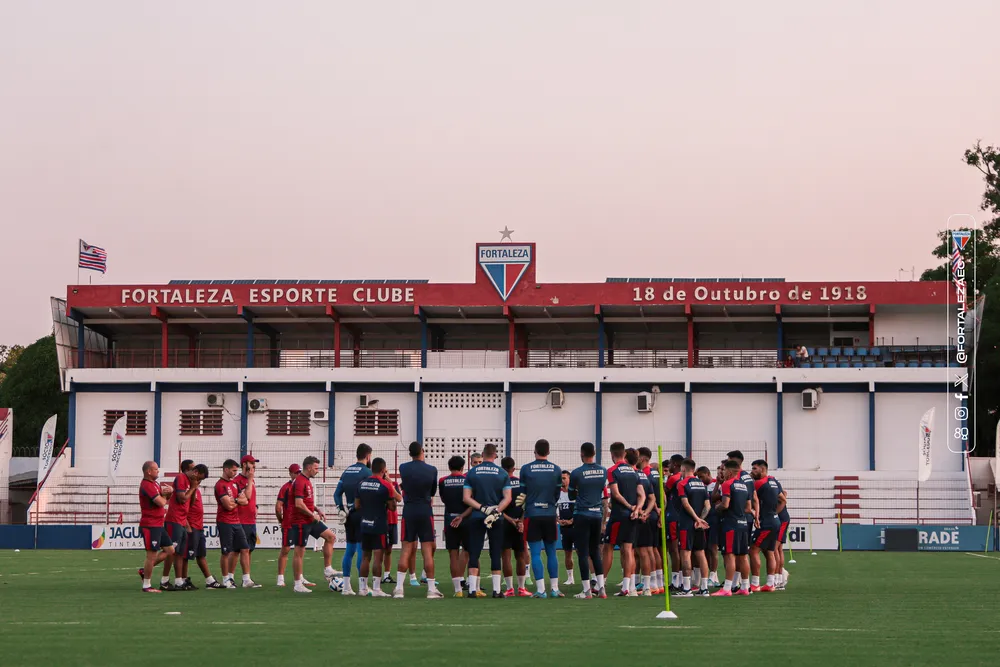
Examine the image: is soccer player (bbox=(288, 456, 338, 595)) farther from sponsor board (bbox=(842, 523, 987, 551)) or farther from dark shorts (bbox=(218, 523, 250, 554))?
sponsor board (bbox=(842, 523, 987, 551))

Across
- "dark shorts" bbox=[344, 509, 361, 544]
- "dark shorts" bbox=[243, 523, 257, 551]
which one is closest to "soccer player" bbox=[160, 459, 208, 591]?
"dark shorts" bbox=[243, 523, 257, 551]

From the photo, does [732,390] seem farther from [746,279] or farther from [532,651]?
[532,651]

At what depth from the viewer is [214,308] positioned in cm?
4653

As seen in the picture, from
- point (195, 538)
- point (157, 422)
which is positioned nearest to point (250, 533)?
point (195, 538)

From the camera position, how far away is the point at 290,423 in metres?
45.8

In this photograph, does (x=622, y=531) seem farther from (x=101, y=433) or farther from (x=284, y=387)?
(x=101, y=433)

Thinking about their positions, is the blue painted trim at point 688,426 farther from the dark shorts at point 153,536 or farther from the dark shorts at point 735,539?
the dark shorts at point 153,536

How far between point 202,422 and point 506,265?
483 inches

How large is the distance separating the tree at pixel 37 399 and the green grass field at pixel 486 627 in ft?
180

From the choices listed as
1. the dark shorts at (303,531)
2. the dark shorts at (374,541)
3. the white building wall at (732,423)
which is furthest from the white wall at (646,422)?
the dark shorts at (374,541)

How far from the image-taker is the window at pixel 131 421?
46.6 meters

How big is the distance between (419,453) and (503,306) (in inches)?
1132

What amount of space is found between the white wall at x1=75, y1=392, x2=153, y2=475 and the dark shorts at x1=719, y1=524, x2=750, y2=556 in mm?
32301

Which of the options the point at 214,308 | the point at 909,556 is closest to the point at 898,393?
the point at 909,556
